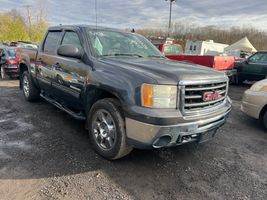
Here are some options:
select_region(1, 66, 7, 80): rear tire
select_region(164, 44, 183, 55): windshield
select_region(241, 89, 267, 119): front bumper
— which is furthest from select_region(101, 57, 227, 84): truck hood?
select_region(164, 44, 183, 55): windshield

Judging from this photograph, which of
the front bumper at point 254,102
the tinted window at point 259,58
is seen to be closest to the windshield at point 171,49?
the tinted window at point 259,58

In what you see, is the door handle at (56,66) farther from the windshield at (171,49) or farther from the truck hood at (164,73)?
the windshield at (171,49)

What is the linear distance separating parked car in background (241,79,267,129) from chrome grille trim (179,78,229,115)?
2102 millimetres

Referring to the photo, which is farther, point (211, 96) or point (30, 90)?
point (30, 90)

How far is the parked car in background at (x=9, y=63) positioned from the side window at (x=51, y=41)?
196 inches

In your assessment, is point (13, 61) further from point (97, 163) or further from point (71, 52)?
point (97, 163)

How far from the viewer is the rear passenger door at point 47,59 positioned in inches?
187

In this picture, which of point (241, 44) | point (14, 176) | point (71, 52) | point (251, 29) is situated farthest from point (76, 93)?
point (251, 29)

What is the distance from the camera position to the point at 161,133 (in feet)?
8.86

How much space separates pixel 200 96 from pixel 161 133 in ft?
2.39

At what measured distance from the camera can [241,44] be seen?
39.8 metres

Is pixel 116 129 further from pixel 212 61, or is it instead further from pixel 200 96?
pixel 212 61

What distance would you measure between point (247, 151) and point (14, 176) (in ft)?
11.5

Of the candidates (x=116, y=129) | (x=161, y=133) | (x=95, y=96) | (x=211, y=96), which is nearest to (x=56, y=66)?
(x=95, y=96)
